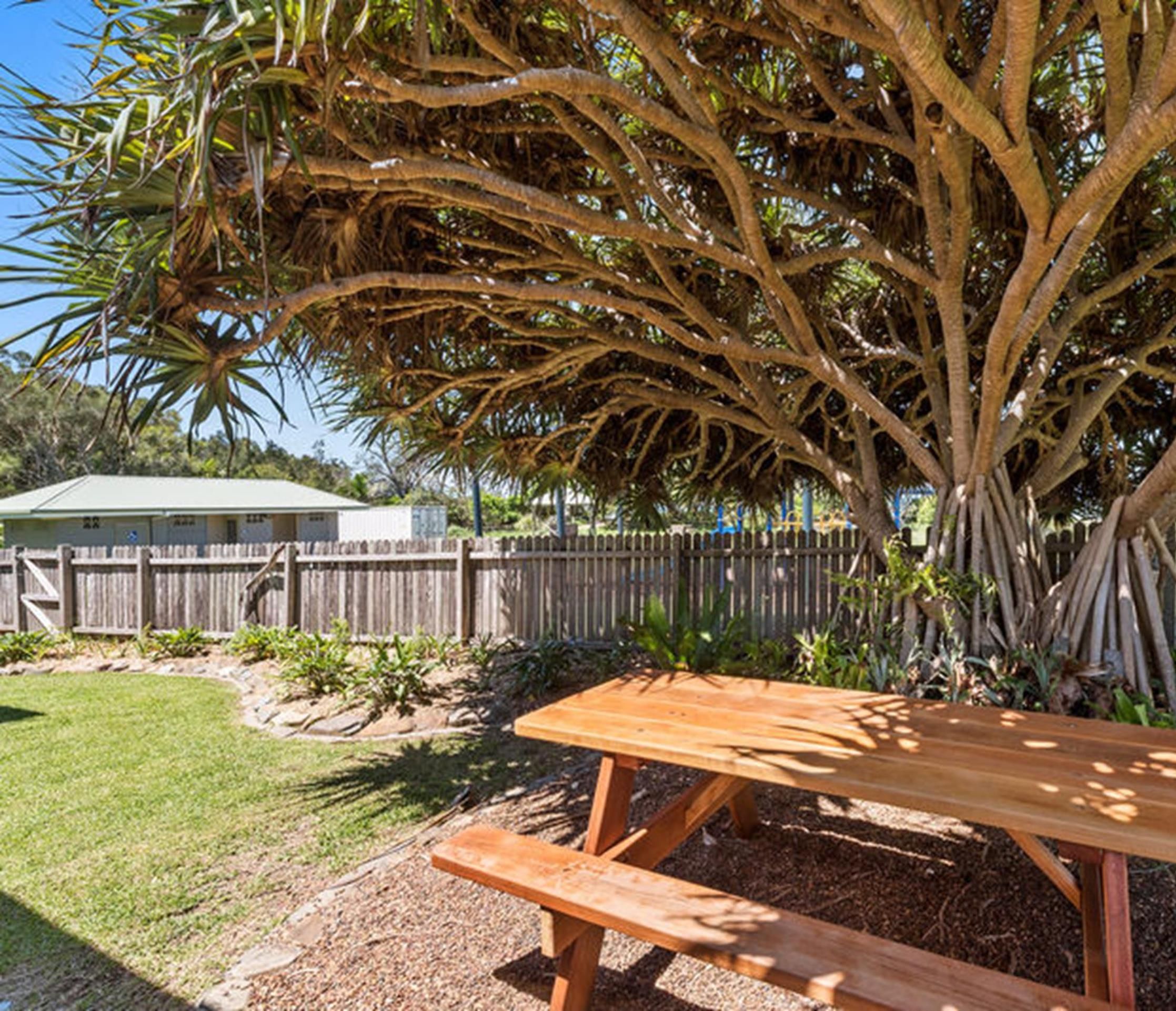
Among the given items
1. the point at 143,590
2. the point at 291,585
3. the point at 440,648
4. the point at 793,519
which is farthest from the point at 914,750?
the point at 793,519

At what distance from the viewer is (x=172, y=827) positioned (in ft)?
10.8

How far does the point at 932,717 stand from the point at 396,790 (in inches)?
110

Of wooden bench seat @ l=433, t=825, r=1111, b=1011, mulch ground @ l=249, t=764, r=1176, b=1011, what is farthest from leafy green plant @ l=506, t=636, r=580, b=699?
wooden bench seat @ l=433, t=825, r=1111, b=1011

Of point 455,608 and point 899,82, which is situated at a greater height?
point 899,82

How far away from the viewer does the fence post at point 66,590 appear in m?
8.94

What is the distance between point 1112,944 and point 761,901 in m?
1.11

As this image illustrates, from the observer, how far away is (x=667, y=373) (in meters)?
5.97

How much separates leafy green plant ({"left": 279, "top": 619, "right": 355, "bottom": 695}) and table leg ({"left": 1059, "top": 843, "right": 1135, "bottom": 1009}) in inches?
203

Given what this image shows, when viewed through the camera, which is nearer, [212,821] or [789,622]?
[212,821]

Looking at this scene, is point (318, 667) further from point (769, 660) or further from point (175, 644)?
point (769, 660)

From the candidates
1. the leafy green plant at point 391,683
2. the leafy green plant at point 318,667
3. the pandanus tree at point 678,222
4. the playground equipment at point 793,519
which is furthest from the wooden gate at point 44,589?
the playground equipment at point 793,519

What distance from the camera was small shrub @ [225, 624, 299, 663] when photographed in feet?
23.8

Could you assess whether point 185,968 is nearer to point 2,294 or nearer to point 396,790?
point 396,790

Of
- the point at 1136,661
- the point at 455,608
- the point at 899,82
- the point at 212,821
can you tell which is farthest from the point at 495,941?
the point at 455,608
